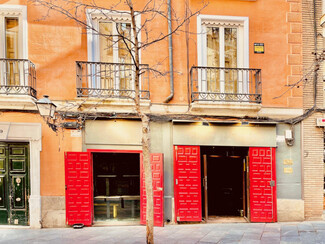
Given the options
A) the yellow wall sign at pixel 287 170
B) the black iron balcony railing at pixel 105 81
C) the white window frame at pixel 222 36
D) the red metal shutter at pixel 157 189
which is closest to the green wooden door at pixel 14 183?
the black iron balcony railing at pixel 105 81

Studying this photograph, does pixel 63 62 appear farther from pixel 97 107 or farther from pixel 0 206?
pixel 0 206

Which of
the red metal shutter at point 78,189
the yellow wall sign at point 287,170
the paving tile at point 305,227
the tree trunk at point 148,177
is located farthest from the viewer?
the yellow wall sign at point 287,170

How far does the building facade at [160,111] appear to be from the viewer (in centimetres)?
702

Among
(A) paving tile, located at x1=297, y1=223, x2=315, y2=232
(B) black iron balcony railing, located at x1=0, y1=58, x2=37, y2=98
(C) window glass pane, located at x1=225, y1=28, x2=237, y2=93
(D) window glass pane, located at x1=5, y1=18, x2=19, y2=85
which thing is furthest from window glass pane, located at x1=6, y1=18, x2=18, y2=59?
(A) paving tile, located at x1=297, y1=223, x2=315, y2=232

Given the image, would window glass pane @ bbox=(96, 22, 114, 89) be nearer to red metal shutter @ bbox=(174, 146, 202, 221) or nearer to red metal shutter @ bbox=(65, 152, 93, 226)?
red metal shutter @ bbox=(65, 152, 93, 226)

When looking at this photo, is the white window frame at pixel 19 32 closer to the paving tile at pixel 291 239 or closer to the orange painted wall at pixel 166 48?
the orange painted wall at pixel 166 48

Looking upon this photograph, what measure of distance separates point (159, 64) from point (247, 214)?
565cm

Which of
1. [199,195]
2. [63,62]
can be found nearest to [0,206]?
[63,62]

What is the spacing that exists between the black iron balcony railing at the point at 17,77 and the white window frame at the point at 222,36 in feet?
16.7

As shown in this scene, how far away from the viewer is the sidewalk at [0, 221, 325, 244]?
19.7 feet

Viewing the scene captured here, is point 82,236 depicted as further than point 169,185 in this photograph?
No

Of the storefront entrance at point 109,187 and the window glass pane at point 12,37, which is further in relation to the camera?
the window glass pane at point 12,37

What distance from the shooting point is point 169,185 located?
7395mm

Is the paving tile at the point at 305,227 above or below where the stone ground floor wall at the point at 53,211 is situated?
below
